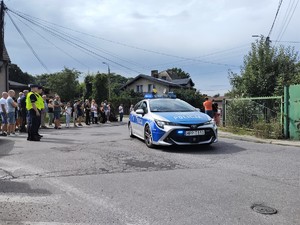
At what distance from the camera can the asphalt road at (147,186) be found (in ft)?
13.5

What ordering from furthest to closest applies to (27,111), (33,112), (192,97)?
(192,97) < (27,111) < (33,112)

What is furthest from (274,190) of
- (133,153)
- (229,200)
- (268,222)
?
(133,153)

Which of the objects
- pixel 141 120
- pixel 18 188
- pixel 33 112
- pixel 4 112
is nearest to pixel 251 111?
pixel 141 120

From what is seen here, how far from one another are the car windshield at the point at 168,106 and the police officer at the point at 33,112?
148 inches

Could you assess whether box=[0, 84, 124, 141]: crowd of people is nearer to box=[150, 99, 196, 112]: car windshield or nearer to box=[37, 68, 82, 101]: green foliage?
box=[150, 99, 196, 112]: car windshield

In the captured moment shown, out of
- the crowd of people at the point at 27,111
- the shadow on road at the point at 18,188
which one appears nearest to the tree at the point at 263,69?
the crowd of people at the point at 27,111

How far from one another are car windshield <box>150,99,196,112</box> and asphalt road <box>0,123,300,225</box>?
4.80 feet

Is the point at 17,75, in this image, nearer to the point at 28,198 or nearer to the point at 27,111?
the point at 27,111

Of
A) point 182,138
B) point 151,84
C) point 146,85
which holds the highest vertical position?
point 151,84

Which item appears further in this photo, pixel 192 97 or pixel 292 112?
pixel 192 97

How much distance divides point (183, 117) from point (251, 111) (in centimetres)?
609

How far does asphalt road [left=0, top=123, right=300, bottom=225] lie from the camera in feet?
13.5

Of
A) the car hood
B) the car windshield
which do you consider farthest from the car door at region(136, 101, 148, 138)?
the car hood

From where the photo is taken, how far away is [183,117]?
8945 mm
